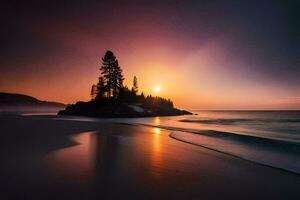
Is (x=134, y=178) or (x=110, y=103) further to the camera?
(x=110, y=103)

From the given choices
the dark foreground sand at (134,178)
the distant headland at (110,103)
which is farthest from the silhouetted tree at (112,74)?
the dark foreground sand at (134,178)

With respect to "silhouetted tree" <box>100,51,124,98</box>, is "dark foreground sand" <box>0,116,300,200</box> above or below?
below

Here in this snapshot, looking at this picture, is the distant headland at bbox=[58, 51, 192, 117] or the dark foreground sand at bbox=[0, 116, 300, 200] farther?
the distant headland at bbox=[58, 51, 192, 117]

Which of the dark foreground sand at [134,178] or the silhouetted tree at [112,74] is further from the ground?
the silhouetted tree at [112,74]

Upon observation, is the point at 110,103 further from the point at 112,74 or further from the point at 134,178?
the point at 134,178

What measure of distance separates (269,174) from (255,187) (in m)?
1.67

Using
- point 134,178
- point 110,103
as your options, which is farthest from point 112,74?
point 134,178

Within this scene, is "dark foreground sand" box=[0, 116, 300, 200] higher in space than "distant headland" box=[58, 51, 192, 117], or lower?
lower

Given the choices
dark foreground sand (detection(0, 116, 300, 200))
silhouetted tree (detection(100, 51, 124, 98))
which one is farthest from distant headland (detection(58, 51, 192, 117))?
dark foreground sand (detection(0, 116, 300, 200))

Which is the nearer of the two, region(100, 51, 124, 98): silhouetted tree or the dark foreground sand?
the dark foreground sand

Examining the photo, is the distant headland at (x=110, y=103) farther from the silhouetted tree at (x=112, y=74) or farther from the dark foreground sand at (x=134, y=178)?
the dark foreground sand at (x=134, y=178)

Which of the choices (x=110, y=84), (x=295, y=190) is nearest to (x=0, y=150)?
(x=295, y=190)

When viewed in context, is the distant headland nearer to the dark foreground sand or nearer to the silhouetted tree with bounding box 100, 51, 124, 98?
the silhouetted tree with bounding box 100, 51, 124, 98

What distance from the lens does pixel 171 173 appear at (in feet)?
19.1
